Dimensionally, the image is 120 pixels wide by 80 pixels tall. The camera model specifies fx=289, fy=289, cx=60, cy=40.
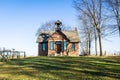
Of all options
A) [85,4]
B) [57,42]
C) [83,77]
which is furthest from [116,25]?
[83,77]

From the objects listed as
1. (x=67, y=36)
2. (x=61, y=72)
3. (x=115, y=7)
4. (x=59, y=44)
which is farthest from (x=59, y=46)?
(x=61, y=72)

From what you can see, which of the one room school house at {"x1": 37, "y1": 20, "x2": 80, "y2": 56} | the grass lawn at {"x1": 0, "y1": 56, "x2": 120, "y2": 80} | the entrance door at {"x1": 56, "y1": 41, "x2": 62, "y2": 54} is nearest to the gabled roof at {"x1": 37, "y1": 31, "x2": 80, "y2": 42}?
the one room school house at {"x1": 37, "y1": 20, "x2": 80, "y2": 56}

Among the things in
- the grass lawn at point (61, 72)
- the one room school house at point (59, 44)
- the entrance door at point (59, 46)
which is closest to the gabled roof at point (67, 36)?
the one room school house at point (59, 44)

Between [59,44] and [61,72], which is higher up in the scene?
[59,44]

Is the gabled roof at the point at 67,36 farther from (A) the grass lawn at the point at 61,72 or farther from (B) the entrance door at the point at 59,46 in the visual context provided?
(A) the grass lawn at the point at 61,72

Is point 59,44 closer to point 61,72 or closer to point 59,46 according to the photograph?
point 59,46

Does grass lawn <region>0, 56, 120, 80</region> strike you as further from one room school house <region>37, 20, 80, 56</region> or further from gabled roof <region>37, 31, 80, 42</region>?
gabled roof <region>37, 31, 80, 42</region>

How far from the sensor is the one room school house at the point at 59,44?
201 ft

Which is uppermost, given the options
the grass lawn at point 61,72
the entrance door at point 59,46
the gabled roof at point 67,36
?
the gabled roof at point 67,36

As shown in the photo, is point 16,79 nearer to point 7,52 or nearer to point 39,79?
point 39,79

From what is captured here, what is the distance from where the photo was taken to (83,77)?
861 inches

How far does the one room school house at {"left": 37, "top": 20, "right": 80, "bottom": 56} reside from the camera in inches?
2416

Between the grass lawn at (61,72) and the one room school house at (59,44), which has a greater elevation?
the one room school house at (59,44)

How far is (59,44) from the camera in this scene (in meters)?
61.7
